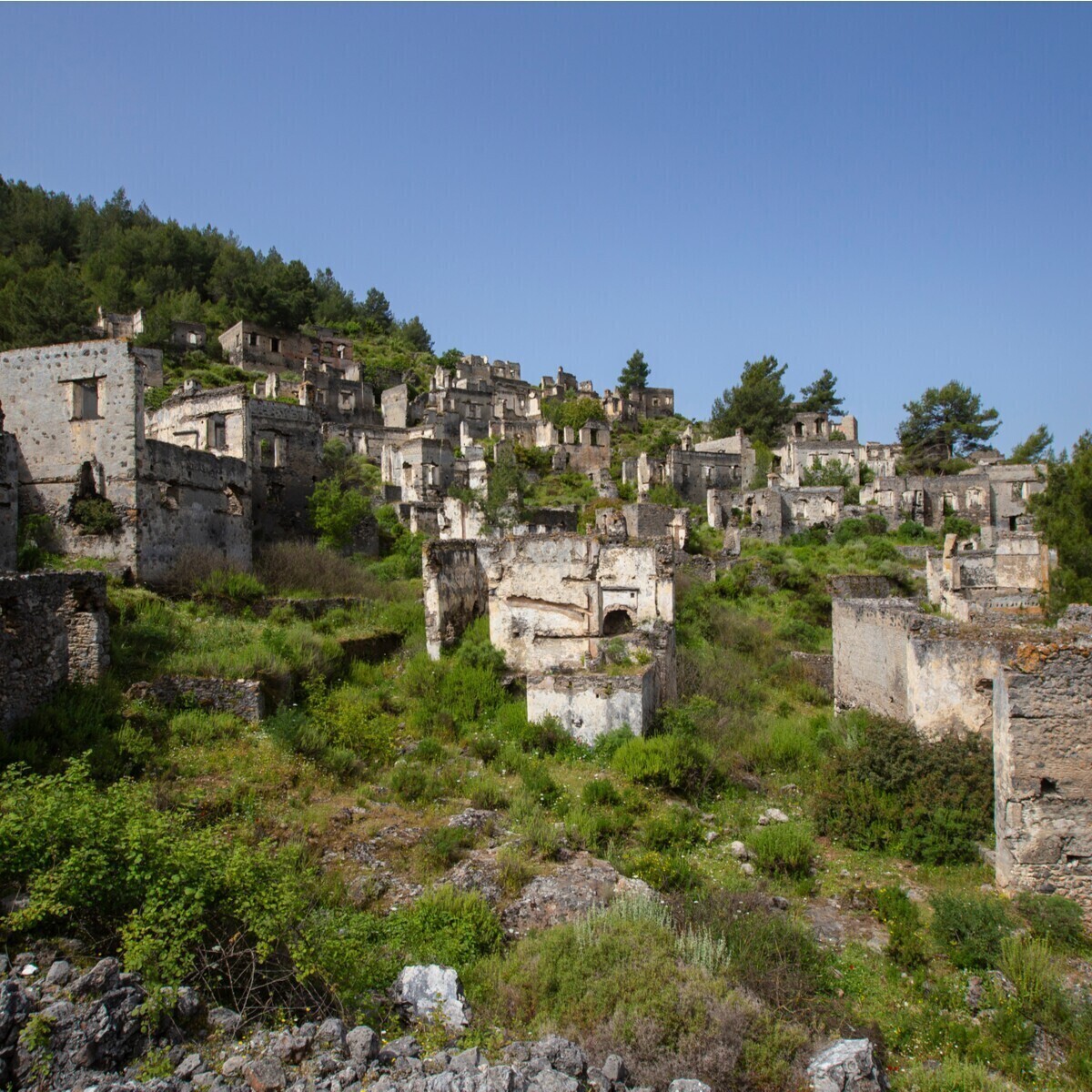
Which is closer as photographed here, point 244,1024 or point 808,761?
point 244,1024

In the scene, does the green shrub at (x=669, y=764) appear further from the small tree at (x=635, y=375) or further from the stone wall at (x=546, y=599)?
the small tree at (x=635, y=375)

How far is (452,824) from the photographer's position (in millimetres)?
9688

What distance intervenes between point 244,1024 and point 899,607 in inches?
475

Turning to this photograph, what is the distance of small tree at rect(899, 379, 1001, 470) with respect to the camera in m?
51.6

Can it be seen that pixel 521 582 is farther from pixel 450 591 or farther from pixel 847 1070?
pixel 847 1070

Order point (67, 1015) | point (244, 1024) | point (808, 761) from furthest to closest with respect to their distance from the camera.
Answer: point (808, 761)
point (244, 1024)
point (67, 1015)

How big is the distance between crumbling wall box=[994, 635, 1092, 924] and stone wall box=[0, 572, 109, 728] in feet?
37.3

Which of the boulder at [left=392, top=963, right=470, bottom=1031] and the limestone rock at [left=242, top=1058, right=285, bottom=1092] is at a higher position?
Answer: the limestone rock at [left=242, top=1058, right=285, bottom=1092]

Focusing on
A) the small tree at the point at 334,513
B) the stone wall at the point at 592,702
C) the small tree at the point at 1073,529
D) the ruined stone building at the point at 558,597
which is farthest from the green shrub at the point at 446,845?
the small tree at the point at 1073,529

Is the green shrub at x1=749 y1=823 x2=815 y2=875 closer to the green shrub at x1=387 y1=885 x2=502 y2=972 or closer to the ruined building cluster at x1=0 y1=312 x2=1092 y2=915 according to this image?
the ruined building cluster at x1=0 y1=312 x2=1092 y2=915

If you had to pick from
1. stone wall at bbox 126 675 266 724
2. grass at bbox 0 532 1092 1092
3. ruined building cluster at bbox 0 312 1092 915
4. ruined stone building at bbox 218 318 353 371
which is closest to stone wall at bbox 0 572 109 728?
ruined building cluster at bbox 0 312 1092 915

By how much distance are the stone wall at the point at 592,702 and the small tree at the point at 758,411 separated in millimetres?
42627

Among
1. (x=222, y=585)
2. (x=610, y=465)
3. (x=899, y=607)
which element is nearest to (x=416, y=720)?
(x=222, y=585)

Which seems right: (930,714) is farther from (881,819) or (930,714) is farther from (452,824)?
(452,824)
